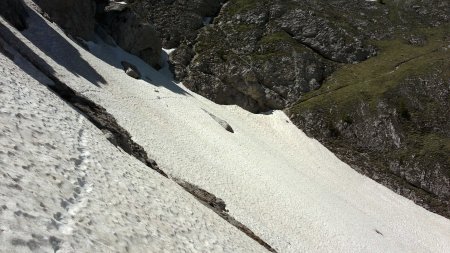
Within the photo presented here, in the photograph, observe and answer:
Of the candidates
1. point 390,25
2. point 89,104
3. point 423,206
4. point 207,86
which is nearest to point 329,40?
point 390,25

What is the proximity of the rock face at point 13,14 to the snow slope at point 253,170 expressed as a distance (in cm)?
131

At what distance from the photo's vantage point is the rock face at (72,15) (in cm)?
5669

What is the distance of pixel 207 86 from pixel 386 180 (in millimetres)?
38979

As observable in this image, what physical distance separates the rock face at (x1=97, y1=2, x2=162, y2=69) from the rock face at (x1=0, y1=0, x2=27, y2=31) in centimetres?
2637

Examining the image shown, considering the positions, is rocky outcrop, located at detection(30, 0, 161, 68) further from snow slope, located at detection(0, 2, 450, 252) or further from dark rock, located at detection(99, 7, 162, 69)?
snow slope, located at detection(0, 2, 450, 252)

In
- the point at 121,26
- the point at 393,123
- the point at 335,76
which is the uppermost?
the point at 121,26

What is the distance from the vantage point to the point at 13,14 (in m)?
42.2

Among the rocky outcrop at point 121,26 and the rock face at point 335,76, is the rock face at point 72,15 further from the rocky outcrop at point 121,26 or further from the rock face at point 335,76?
the rock face at point 335,76

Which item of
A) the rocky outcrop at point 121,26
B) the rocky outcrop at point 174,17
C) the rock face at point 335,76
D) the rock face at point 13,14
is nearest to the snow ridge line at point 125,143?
the rock face at point 13,14

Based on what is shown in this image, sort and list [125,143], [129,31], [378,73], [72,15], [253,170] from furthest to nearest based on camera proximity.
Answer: [378,73] < [129,31] < [72,15] < [253,170] < [125,143]

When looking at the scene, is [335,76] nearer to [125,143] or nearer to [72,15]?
[72,15]

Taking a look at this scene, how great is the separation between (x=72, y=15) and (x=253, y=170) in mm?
39073

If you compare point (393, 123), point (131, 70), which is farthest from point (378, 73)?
point (131, 70)

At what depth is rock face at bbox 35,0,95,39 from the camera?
186 feet
